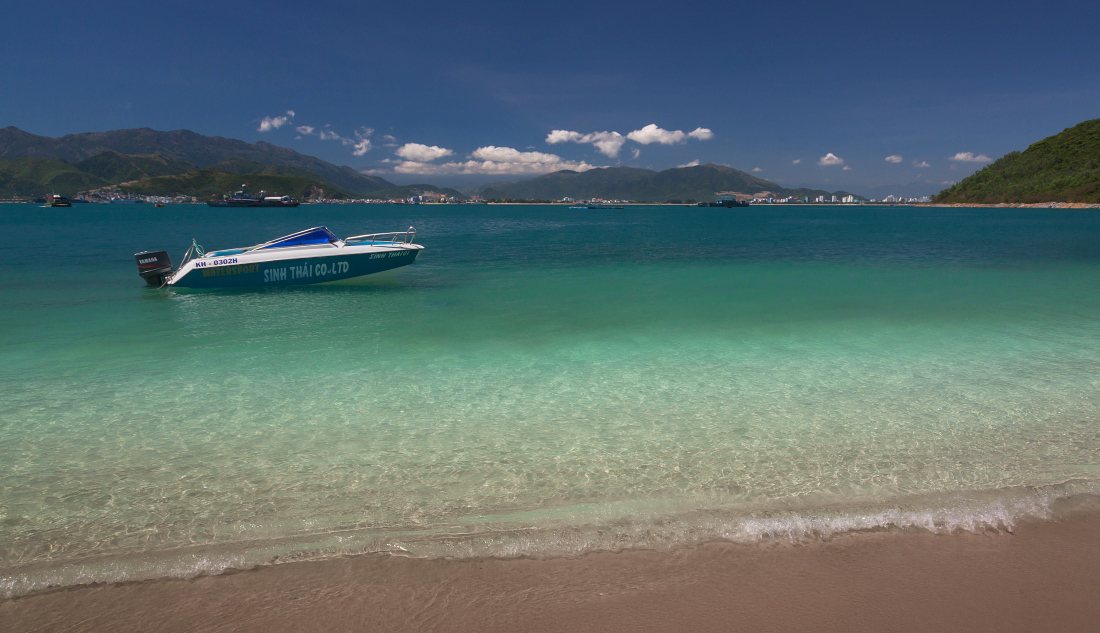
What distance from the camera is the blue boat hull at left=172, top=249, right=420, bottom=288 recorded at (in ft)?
59.6

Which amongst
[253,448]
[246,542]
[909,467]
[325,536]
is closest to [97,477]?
[253,448]

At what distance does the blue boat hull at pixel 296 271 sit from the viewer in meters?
18.2

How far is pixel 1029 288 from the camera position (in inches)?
736

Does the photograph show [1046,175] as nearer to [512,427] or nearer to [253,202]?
[512,427]

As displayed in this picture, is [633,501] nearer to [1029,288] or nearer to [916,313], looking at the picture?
[916,313]

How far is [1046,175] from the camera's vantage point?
150 metres

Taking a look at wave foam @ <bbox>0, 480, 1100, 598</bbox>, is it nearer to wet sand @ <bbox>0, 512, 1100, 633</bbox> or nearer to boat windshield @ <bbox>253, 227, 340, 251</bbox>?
wet sand @ <bbox>0, 512, 1100, 633</bbox>

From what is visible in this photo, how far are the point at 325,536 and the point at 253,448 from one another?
2.36 m

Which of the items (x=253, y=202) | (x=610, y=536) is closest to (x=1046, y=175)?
(x=610, y=536)

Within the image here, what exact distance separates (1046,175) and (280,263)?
206m

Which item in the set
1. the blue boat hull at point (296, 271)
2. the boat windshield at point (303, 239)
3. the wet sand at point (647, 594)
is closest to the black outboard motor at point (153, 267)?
the blue boat hull at point (296, 271)

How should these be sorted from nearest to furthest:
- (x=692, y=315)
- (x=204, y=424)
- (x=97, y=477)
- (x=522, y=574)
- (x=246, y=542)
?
(x=522, y=574), (x=246, y=542), (x=97, y=477), (x=204, y=424), (x=692, y=315)

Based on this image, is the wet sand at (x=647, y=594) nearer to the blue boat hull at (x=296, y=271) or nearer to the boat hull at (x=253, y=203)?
the blue boat hull at (x=296, y=271)

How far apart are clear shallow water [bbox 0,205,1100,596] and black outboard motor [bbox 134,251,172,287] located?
11.0ft
